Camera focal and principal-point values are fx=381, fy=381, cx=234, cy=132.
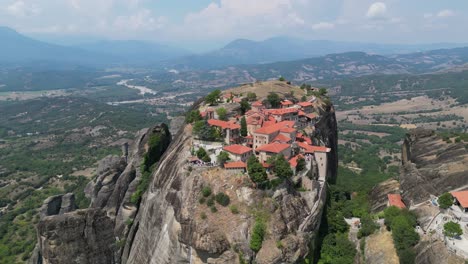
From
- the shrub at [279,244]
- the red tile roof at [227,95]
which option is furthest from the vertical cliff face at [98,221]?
the shrub at [279,244]

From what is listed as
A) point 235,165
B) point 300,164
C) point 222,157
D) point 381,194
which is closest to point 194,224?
point 235,165

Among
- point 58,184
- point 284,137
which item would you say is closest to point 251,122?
point 284,137

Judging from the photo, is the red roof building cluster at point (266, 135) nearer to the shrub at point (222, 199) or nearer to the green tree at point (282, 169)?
the green tree at point (282, 169)

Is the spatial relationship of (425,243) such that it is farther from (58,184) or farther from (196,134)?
(58,184)

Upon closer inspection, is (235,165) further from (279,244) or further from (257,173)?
(279,244)

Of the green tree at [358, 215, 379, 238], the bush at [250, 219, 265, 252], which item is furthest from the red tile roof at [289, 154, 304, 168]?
the green tree at [358, 215, 379, 238]

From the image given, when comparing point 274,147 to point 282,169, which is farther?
point 274,147

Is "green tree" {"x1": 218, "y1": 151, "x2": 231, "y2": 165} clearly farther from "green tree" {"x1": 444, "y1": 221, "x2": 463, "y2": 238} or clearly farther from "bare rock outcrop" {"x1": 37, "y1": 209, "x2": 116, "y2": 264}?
"green tree" {"x1": 444, "y1": 221, "x2": 463, "y2": 238}
